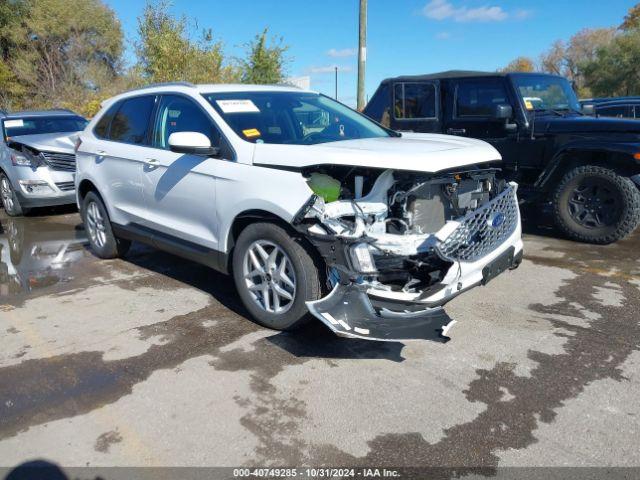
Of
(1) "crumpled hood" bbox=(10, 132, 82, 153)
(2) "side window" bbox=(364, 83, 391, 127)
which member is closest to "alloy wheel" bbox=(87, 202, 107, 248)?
(1) "crumpled hood" bbox=(10, 132, 82, 153)

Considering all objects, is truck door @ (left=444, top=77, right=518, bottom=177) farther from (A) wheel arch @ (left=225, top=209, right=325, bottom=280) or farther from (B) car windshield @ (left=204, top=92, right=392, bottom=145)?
(A) wheel arch @ (left=225, top=209, right=325, bottom=280)

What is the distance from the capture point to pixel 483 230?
391 centimetres

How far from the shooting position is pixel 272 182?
3.79m

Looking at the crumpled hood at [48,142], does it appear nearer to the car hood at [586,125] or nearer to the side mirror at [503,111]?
the side mirror at [503,111]

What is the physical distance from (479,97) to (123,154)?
4.51 m

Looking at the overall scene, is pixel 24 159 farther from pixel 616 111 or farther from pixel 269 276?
pixel 616 111

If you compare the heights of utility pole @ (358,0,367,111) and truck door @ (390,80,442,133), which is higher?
utility pole @ (358,0,367,111)

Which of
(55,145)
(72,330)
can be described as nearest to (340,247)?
(72,330)

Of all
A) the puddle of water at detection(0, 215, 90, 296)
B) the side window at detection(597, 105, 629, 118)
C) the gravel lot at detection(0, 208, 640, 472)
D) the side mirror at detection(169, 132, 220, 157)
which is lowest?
the gravel lot at detection(0, 208, 640, 472)

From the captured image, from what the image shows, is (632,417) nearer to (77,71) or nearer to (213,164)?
(213,164)

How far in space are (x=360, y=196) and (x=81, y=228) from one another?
5.76m

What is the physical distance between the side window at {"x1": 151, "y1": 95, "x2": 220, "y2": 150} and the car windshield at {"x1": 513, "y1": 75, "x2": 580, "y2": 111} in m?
4.25

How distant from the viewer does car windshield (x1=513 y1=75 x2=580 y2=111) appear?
688 cm

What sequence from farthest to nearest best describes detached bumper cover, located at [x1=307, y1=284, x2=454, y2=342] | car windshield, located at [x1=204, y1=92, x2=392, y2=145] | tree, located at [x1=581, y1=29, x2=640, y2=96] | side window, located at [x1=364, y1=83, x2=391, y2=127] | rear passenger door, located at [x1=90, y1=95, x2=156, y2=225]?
tree, located at [x1=581, y1=29, x2=640, y2=96], side window, located at [x1=364, y1=83, x2=391, y2=127], rear passenger door, located at [x1=90, y1=95, x2=156, y2=225], car windshield, located at [x1=204, y1=92, x2=392, y2=145], detached bumper cover, located at [x1=307, y1=284, x2=454, y2=342]
